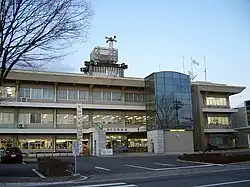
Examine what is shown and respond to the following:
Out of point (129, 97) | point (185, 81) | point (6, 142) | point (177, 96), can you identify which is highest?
point (185, 81)

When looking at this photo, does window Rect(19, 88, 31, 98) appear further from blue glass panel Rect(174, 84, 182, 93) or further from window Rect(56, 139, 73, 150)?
blue glass panel Rect(174, 84, 182, 93)

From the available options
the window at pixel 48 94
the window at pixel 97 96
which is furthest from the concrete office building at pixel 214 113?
the window at pixel 48 94

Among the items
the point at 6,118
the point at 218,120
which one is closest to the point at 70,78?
the point at 6,118

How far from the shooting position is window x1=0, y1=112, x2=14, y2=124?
155ft

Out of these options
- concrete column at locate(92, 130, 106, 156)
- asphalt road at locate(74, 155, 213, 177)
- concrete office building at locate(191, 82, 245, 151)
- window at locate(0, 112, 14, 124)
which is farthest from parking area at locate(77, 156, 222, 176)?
concrete office building at locate(191, 82, 245, 151)

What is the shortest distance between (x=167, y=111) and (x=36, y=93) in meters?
21.6

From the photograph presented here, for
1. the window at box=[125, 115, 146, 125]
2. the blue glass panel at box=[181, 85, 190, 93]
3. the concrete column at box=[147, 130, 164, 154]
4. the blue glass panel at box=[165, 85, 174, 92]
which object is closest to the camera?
the concrete column at box=[147, 130, 164, 154]

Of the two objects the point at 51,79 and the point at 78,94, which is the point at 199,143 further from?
the point at 51,79

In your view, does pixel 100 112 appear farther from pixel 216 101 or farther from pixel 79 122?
pixel 216 101

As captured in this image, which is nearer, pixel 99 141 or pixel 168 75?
pixel 99 141

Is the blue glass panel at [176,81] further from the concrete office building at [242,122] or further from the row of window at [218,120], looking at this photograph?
the concrete office building at [242,122]

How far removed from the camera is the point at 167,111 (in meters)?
47.5

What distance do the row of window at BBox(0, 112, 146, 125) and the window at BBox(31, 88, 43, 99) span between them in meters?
2.82

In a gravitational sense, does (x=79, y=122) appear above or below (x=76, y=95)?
below
